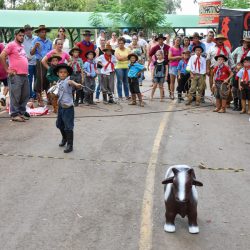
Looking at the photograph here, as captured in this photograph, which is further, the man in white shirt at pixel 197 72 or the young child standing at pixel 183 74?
the young child standing at pixel 183 74

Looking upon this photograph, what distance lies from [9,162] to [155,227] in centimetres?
331

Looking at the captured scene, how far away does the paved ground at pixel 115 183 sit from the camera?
16.5ft

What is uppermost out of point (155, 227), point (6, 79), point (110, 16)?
point (110, 16)

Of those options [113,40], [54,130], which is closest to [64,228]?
[54,130]

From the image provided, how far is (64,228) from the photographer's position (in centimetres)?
520

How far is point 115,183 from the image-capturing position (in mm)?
6742

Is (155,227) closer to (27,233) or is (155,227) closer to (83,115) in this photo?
(27,233)

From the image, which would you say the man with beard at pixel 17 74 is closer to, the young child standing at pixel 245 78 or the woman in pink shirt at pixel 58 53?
the woman in pink shirt at pixel 58 53

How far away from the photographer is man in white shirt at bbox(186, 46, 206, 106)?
13.0 metres

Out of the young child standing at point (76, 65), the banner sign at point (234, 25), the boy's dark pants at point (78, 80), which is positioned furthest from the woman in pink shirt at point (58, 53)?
the banner sign at point (234, 25)

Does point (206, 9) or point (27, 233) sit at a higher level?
point (206, 9)

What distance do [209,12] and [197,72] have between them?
11.3 meters

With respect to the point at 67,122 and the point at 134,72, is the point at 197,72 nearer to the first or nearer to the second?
the point at 134,72

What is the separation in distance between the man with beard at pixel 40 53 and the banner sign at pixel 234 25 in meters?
5.57
